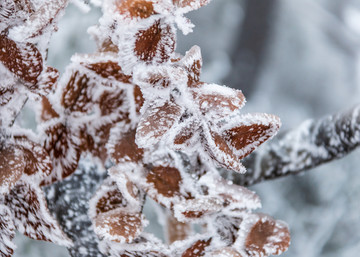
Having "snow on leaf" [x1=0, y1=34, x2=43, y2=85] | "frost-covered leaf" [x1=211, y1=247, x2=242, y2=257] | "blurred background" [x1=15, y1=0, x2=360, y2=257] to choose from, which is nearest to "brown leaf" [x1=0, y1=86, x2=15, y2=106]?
"snow on leaf" [x1=0, y1=34, x2=43, y2=85]

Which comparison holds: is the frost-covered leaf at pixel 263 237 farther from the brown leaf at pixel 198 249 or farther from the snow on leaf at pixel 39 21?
the snow on leaf at pixel 39 21

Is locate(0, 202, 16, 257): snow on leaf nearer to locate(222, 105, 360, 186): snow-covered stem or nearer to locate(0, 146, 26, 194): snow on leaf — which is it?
locate(0, 146, 26, 194): snow on leaf

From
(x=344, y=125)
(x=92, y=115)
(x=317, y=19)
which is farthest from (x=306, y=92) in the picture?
(x=92, y=115)

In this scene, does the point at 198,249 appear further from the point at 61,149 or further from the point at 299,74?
the point at 299,74

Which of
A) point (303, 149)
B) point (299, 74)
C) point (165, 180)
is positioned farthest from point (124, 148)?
point (299, 74)

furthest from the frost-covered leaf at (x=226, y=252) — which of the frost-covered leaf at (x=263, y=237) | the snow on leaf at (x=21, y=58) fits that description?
the snow on leaf at (x=21, y=58)

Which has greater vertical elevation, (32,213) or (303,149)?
(303,149)
